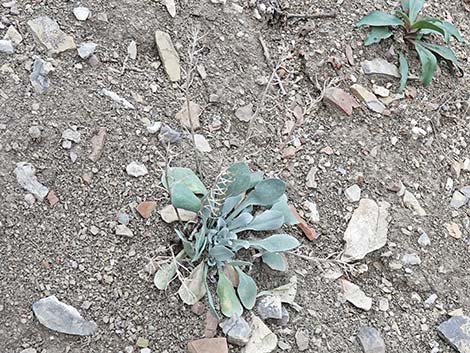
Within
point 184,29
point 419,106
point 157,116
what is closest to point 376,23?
point 419,106

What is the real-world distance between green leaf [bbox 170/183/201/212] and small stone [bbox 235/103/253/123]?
0.45 m

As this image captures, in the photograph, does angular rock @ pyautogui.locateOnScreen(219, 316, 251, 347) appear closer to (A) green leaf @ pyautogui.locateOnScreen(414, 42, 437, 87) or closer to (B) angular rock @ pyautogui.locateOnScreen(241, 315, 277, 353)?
(B) angular rock @ pyautogui.locateOnScreen(241, 315, 277, 353)

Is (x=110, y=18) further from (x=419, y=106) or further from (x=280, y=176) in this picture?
(x=419, y=106)

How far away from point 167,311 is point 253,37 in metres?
1.05

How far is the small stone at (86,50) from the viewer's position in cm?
221

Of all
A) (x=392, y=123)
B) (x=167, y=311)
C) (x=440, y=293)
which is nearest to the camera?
(x=167, y=311)

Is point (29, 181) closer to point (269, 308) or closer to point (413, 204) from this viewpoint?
point (269, 308)

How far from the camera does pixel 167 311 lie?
6.30 ft

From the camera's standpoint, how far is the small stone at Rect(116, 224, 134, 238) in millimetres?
1979

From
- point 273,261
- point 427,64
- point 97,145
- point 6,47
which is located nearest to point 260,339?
point 273,261

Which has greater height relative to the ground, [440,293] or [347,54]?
[347,54]

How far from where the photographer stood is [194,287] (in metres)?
1.93

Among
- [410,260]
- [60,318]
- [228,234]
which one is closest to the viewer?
[60,318]

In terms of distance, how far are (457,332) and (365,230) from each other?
15.3 inches
